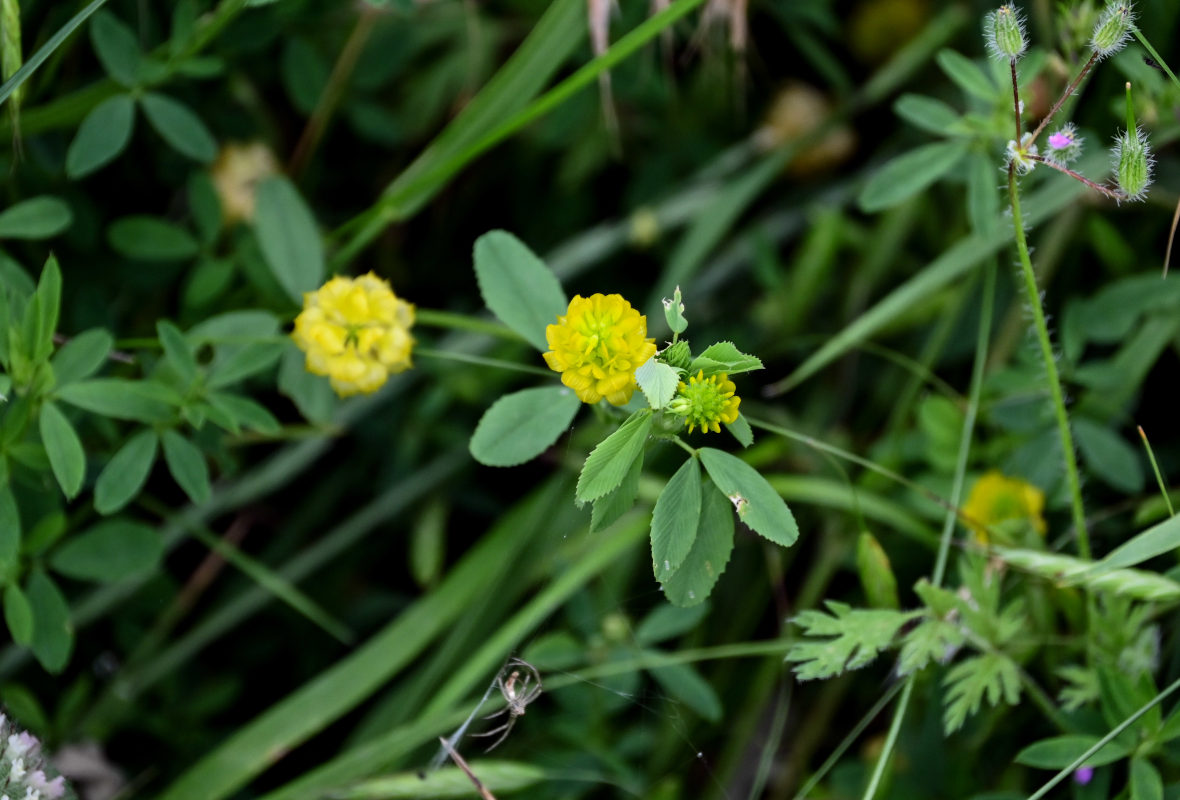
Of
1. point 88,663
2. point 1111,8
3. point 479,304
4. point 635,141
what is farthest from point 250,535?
point 1111,8

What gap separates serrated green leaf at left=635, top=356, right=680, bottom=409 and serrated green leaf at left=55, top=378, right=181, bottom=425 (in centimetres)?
69

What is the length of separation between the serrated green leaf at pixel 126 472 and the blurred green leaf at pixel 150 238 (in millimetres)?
463

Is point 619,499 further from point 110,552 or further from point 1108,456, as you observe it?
point 1108,456

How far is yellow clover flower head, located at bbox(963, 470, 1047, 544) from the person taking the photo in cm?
153

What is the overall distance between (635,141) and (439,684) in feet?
4.09

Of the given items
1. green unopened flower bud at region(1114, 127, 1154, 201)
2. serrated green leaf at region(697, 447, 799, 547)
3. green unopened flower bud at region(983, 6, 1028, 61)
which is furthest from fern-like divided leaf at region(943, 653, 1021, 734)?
green unopened flower bud at region(983, 6, 1028, 61)

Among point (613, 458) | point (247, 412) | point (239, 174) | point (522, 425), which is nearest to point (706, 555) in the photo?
point (613, 458)

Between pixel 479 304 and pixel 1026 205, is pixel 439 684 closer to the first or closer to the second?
pixel 479 304

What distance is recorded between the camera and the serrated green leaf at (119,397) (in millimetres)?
1256

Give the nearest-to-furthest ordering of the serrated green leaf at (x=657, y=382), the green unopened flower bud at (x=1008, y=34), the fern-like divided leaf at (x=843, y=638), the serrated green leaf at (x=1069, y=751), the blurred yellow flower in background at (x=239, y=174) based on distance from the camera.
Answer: the serrated green leaf at (x=657, y=382), the green unopened flower bud at (x=1008, y=34), the fern-like divided leaf at (x=843, y=638), the serrated green leaf at (x=1069, y=751), the blurred yellow flower in background at (x=239, y=174)

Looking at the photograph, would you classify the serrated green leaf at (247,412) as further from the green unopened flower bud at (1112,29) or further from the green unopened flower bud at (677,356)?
the green unopened flower bud at (1112,29)

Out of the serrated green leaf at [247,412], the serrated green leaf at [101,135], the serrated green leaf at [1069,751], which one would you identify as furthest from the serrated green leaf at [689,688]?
the serrated green leaf at [101,135]

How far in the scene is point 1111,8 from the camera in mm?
1012

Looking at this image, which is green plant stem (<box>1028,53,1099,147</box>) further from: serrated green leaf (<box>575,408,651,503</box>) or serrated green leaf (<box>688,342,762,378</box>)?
serrated green leaf (<box>575,408,651,503</box>)
